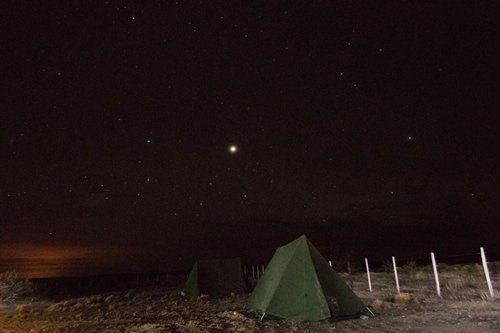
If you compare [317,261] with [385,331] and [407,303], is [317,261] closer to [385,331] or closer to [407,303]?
[385,331]

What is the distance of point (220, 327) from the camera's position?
8.89 m

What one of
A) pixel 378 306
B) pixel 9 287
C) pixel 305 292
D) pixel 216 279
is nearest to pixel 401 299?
pixel 378 306

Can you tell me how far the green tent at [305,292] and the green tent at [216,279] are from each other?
10474mm

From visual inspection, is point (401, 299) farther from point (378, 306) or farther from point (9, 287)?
point (9, 287)

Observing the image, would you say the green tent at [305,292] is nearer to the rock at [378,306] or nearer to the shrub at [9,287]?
the rock at [378,306]

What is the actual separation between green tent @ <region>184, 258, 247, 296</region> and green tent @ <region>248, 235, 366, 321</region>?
10.5 meters

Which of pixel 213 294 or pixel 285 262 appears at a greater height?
pixel 285 262

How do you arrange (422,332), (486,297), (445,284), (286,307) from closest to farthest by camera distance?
(422,332)
(286,307)
(486,297)
(445,284)

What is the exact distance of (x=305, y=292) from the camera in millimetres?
9805

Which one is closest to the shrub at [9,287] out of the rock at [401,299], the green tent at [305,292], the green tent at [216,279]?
the green tent at [216,279]

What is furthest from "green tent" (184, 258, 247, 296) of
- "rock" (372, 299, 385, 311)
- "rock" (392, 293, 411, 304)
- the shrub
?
"rock" (372, 299, 385, 311)

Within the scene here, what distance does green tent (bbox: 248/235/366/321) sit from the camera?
9500 mm

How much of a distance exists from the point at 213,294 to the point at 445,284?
36.3 ft

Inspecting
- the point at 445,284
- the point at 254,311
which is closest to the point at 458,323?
the point at 254,311
